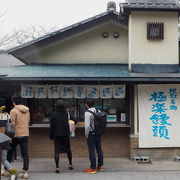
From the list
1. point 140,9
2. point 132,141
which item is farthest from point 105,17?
point 132,141

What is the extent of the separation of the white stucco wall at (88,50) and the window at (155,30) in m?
1.48

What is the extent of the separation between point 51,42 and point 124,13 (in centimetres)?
286

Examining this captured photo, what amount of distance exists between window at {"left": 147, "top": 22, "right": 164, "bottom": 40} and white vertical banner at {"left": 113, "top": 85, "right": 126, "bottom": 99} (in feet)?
6.22

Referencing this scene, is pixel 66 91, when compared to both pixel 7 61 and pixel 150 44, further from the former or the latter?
pixel 7 61

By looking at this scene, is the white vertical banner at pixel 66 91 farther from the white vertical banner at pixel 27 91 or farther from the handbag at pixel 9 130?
the handbag at pixel 9 130

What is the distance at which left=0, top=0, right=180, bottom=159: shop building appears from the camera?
928 centimetres

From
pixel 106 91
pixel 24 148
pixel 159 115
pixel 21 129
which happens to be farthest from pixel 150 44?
pixel 24 148

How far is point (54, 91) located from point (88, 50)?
2315 mm

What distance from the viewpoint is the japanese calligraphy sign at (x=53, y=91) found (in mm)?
9539

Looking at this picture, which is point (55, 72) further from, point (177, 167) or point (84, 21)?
point (177, 167)

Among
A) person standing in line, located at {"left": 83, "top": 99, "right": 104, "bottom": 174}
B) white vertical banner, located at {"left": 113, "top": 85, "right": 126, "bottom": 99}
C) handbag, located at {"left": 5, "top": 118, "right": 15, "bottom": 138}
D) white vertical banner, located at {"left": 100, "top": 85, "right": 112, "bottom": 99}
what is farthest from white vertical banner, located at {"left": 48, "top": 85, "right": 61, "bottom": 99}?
handbag, located at {"left": 5, "top": 118, "right": 15, "bottom": 138}

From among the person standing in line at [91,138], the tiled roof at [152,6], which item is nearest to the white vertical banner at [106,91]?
the person standing in line at [91,138]

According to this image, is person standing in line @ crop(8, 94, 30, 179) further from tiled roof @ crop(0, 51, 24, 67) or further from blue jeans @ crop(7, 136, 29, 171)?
tiled roof @ crop(0, 51, 24, 67)

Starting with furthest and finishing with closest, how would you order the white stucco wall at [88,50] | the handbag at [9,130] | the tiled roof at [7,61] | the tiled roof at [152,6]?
the tiled roof at [7,61], the white stucco wall at [88,50], the tiled roof at [152,6], the handbag at [9,130]
